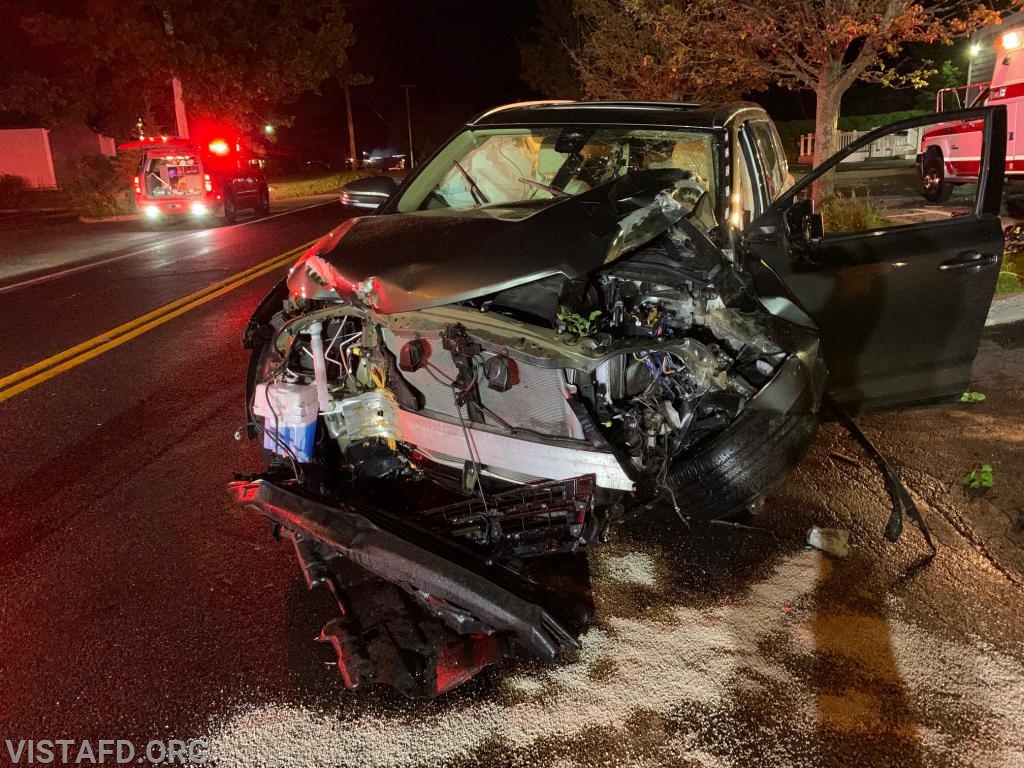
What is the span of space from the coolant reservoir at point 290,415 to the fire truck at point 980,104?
11388 mm

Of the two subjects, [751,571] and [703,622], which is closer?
[703,622]

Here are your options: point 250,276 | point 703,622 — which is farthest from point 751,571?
point 250,276

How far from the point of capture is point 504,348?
3074 mm

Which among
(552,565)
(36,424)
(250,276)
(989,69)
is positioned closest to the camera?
Result: (552,565)

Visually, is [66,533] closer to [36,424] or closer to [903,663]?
[36,424]

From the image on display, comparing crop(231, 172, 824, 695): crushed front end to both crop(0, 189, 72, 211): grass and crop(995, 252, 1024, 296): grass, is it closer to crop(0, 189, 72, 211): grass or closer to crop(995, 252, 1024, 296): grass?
crop(995, 252, 1024, 296): grass

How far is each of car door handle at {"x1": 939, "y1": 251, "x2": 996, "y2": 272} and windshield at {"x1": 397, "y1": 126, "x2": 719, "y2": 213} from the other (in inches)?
51.3

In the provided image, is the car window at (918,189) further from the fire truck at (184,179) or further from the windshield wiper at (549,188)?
the fire truck at (184,179)

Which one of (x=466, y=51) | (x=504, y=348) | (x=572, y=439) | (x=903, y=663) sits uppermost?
(x=466, y=51)

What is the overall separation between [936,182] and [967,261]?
12.2m

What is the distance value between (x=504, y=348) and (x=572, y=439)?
445 mm

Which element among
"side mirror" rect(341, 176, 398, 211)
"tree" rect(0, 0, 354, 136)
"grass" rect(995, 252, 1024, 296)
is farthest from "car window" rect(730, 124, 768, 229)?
"tree" rect(0, 0, 354, 136)

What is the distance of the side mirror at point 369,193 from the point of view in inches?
207

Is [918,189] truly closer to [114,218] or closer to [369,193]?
[369,193]
